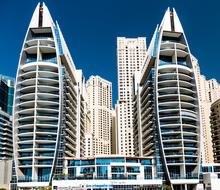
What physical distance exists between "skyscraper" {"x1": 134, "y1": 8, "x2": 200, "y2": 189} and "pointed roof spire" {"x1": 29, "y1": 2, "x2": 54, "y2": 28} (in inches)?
1458

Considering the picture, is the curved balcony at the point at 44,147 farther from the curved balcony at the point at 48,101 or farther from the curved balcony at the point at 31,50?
the curved balcony at the point at 31,50

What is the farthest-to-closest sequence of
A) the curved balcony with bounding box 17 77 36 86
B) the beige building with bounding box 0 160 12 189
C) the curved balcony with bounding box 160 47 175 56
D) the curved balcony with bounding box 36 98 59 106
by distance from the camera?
1. the beige building with bounding box 0 160 12 189
2. the curved balcony with bounding box 160 47 175 56
3. the curved balcony with bounding box 17 77 36 86
4. the curved balcony with bounding box 36 98 59 106

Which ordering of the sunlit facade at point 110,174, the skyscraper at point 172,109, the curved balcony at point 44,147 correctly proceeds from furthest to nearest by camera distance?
the skyscraper at point 172,109 < the curved balcony at point 44,147 < the sunlit facade at point 110,174

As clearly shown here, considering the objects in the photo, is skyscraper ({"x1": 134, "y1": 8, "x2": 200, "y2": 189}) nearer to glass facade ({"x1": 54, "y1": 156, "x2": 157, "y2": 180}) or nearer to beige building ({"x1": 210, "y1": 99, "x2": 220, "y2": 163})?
glass facade ({"x1": 54, "y1": 156, "x2": 157, "y2": 180})

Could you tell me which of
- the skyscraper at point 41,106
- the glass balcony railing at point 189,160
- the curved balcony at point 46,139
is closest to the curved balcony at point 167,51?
the skyscraper at point 41,106

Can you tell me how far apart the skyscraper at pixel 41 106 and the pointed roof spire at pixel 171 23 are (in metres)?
36.2

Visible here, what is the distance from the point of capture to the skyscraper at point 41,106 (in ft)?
361

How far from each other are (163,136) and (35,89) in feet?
145

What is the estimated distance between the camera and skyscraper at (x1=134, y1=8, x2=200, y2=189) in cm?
11294

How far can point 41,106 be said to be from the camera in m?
115

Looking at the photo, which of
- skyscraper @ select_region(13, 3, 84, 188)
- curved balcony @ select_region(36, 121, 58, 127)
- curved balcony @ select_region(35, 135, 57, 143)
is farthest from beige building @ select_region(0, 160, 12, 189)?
curved balcony @ select_region(36, 121, 58, 127)

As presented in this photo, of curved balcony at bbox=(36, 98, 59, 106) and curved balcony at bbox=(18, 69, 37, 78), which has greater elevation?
curved balcony at bbox=(18, 69, 37, 78)

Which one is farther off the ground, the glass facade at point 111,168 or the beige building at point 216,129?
the beige building at point 216,129

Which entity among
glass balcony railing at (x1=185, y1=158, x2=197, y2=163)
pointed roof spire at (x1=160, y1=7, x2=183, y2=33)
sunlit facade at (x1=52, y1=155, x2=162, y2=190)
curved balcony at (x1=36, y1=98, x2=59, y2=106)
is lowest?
sunlit facade at (x1=52, y1=155, x2=162, y2=190)
